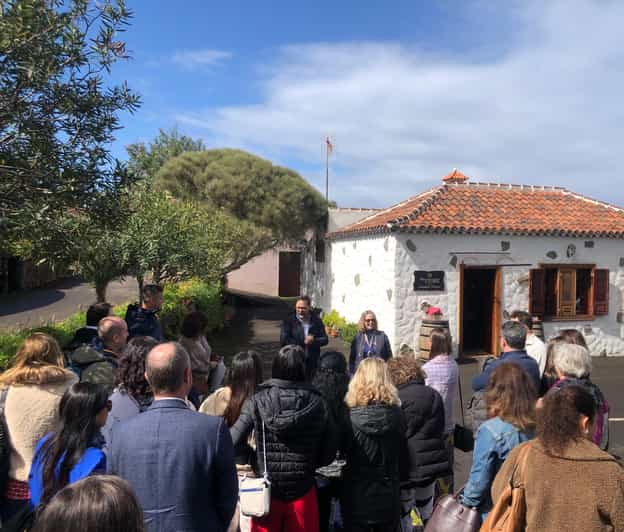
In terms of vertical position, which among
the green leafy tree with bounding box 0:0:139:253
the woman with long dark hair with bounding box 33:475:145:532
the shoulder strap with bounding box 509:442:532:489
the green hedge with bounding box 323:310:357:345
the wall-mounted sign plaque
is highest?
the green leafy tree with bounding box 0:0:139:253

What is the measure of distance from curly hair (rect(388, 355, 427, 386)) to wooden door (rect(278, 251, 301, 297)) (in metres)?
22.2

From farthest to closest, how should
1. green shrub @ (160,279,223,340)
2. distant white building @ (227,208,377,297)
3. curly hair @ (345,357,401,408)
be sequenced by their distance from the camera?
1. distant white building @ (227,208,377,297)
2. green shrub @ (160,279,223,340)
3. curly hair @ (345,357,401,408)

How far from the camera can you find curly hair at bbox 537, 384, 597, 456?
2.17 metres

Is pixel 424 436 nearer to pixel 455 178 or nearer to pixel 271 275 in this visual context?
pixel 455 178

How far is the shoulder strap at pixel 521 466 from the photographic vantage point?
7.19ft

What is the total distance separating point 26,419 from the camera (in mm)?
2826

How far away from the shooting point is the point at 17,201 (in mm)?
4949

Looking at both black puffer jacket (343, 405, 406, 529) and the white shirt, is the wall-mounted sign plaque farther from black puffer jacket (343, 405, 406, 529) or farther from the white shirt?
black puffer jacket (343, 405, 406, 529)

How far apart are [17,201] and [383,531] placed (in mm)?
4468

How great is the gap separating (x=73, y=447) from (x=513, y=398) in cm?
230

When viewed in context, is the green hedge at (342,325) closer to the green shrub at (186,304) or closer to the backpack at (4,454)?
the green shrub at (186,304)

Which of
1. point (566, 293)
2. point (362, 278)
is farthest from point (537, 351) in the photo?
point (362, 278)

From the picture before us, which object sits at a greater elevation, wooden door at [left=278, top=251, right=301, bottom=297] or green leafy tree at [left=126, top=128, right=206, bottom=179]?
green leafy tree at [left=126, top=128, right=206, bottom=179]

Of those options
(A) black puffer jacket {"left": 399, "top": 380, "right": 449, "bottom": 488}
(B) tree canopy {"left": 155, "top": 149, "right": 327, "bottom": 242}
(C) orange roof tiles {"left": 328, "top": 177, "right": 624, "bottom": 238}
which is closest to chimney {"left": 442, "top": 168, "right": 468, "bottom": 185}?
(C) orange roof tiles {"left": 328, "top": 177, "right": 624, "bottom": 238}
